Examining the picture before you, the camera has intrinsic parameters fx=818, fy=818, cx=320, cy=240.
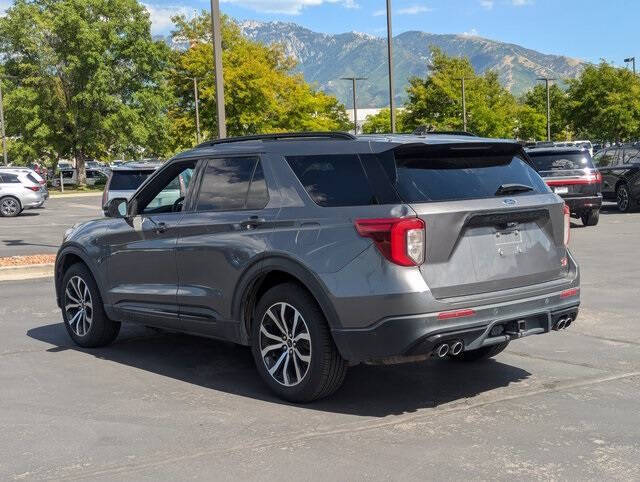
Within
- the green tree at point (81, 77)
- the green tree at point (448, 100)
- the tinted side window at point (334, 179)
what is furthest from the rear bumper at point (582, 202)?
the green tree at point (81, 77)

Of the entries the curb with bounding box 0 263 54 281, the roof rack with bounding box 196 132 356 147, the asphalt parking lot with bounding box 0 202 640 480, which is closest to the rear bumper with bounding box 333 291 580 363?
the asphalt parking lot with bounding box 0 202 640 480

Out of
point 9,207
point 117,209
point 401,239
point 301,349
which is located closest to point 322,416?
point 301,349

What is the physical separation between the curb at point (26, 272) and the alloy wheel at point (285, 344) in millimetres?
7873

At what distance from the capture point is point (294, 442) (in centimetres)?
459

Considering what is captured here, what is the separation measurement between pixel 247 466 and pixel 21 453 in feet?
4.27

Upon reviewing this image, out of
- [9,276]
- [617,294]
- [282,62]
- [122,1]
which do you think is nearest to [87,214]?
[9,276]

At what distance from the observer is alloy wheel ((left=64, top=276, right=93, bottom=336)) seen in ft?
23.8

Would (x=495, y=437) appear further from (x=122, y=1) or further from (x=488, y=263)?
(x=122, y=1)

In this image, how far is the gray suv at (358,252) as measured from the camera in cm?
480

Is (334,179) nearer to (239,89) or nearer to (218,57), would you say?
(218,57)

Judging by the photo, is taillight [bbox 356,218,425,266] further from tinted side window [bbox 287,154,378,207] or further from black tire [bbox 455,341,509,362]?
black tire [bbox 455,341,509,362]

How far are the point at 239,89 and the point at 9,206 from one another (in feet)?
87.5

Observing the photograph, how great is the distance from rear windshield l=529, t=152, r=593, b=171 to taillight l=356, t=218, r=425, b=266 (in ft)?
45.9

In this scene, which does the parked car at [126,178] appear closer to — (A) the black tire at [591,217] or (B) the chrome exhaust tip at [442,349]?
(A) the black tire at [591,217]
